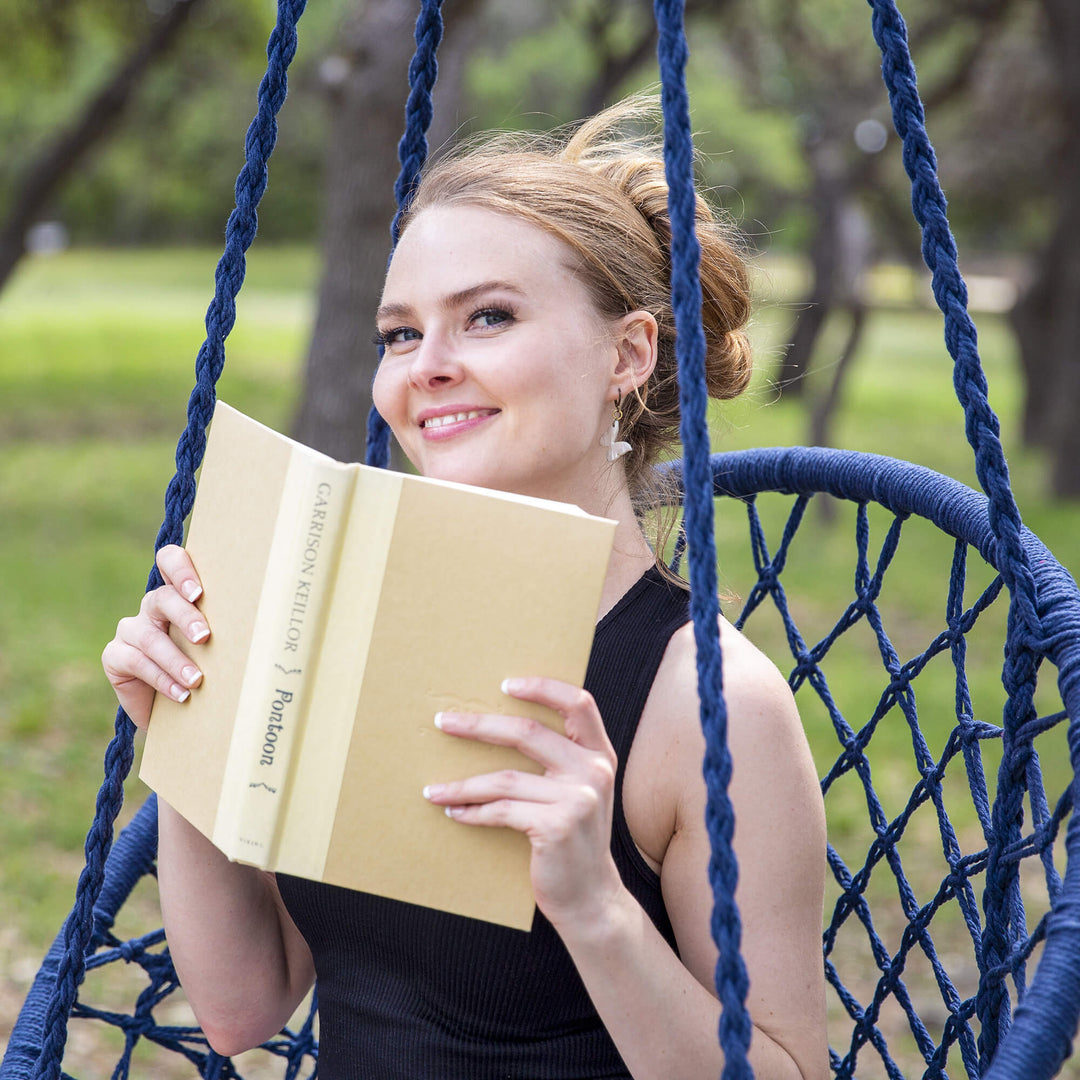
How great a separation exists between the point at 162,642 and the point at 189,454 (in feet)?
0.67

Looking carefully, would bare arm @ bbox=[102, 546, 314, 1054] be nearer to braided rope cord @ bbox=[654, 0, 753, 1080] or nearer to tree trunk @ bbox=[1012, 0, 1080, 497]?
braided rope cord @ bbox=[654, 0, 753, 1080]

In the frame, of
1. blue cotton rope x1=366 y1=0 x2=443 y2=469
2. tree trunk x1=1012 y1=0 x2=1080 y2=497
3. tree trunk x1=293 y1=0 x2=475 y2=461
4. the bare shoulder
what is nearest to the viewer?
the bare shoulder

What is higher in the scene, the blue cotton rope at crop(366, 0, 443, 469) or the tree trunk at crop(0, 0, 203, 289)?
the tree trunk at crop(0, 0, 203, 289)

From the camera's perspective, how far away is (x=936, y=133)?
15562mm

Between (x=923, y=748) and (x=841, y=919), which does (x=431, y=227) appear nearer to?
(x=923, y=748)

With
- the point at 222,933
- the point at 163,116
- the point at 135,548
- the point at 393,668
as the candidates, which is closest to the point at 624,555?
the point at 393,668

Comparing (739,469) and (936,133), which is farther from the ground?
(936,133)

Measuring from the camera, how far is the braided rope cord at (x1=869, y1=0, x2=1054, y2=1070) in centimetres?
123

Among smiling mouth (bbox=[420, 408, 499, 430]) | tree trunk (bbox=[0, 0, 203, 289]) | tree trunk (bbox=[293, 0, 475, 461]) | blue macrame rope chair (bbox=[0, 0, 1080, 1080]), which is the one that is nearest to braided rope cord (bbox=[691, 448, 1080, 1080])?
blue macrame rope chair (bbox=[0, 0, 1080, 1080])

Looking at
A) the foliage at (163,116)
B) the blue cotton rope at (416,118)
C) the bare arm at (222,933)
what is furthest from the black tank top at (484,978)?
the foliage at (163,116)

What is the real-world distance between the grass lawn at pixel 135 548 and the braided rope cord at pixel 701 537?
2.02 ft

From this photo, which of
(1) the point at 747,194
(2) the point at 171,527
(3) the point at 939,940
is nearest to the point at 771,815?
(2) the point at 171,527

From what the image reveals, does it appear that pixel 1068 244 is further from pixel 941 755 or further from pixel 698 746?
pixel 698 746

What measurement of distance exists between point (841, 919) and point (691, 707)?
0.62m
